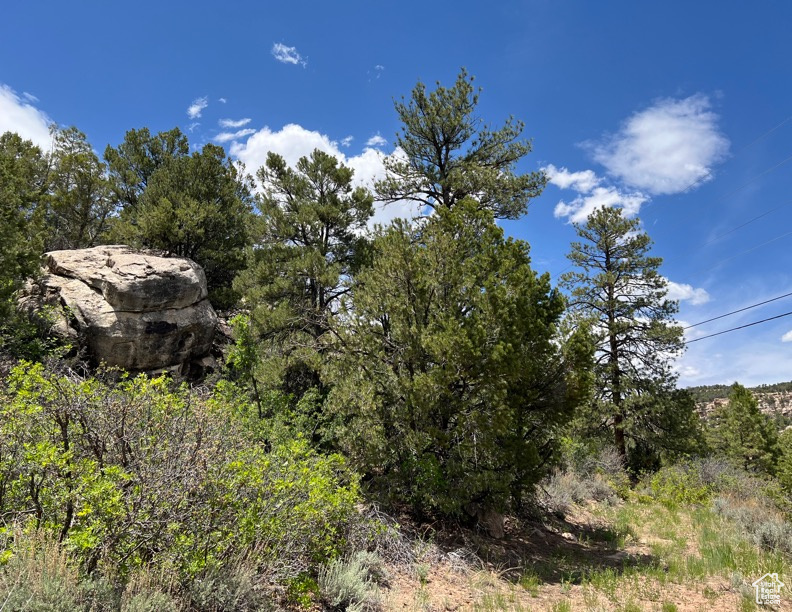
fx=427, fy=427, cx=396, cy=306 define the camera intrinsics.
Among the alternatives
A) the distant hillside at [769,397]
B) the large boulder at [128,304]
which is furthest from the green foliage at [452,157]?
the distant hillside at [769,397]

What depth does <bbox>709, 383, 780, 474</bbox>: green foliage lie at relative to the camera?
28.3 meters

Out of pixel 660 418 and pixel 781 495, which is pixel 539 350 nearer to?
pixel 781 495

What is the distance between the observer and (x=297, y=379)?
12211mm

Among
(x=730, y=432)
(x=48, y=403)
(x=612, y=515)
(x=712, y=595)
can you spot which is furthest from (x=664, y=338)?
(x=730, y=432)

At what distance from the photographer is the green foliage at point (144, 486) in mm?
3662

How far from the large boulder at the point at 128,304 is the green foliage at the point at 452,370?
8131mm

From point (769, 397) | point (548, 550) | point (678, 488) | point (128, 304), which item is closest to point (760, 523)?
point (678, 488)

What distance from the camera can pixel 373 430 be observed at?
25.7 ft

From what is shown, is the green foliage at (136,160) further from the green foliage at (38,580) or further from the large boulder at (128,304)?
the green foliage at (38,580)

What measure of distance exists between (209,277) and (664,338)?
17.8 meters

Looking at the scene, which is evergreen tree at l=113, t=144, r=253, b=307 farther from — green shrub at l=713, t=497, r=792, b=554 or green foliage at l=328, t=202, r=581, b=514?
A: green shrub at l=713, t=497, r=792, b=554

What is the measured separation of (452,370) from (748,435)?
32612 mm

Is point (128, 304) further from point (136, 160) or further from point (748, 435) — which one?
point (748, 435)

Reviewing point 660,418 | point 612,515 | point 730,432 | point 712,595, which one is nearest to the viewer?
point 712,595
